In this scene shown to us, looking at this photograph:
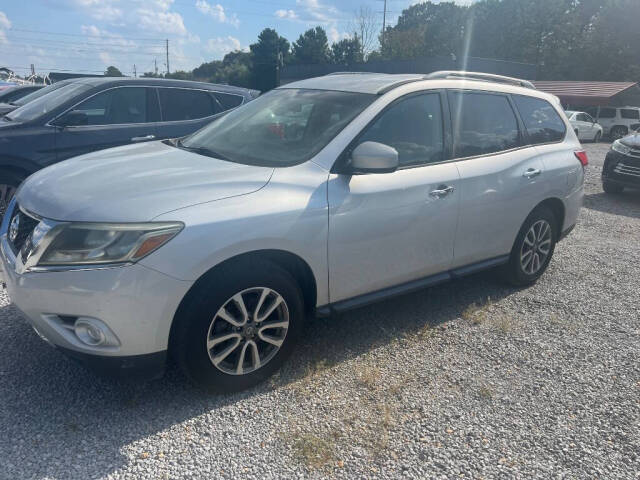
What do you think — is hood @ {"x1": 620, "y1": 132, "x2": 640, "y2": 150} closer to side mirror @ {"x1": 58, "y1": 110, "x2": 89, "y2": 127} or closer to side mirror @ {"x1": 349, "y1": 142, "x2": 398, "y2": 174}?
side mirror @ {"x1": 349, "y1": 142, "x2": 398, "y2": 174}

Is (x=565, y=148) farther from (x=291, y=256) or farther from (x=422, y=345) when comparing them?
(x=291, y=256)

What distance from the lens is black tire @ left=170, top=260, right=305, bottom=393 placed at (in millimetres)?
2676

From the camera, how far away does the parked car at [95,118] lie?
5.49 meters

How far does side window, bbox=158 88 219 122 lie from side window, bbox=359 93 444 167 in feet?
12.2

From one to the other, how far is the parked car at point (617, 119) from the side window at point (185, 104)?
83.7ft

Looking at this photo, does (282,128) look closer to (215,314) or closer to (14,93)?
(215,314)

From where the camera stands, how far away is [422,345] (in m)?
3.73

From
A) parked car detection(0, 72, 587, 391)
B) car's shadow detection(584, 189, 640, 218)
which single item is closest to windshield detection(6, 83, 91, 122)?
parked car detection(0, 72, 587, 391)

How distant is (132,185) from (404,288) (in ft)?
6.35

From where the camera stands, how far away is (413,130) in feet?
12.1

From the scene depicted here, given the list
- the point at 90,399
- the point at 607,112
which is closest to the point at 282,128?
the point at 90,399

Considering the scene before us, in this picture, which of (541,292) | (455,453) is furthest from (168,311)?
(541,292)

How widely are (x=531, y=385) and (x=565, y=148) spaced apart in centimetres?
258

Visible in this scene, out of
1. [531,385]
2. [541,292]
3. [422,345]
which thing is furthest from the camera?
[541,292]
